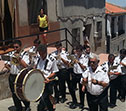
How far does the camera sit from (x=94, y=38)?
1816 cm

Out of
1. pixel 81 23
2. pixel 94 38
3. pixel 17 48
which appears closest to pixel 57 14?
pixel 81 23

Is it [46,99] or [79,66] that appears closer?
[46,99]

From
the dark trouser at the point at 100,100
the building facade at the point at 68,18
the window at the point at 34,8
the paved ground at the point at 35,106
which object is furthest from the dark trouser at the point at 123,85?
the window at the point at 34,8

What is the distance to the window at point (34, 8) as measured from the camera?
1122cm

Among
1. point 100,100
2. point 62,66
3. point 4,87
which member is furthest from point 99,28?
point 100,100

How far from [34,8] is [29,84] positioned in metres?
7.09

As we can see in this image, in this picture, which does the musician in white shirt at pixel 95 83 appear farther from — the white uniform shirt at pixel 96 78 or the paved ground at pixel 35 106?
the paved ground at pixel 35 106

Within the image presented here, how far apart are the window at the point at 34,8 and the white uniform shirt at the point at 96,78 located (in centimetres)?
663

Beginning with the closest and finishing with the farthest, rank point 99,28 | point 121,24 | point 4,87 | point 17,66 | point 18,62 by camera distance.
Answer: point 18,62 < point 17,66 < point 4,87 < point 99,28 < point 121,24

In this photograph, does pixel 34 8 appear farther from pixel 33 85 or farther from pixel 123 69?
pixel 33 85

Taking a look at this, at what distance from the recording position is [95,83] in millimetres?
5035

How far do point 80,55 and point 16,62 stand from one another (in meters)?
2.10

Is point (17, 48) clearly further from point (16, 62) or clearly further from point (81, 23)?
point (81, 23)

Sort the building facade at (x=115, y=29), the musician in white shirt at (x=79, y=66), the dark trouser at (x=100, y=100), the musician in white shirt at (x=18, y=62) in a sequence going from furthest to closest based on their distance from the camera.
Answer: the building facade at (x=115, y=29) → the musician in white shirt at (x=79, y=66) → the musician in white shirt at (x=18, y=62) → the dark trouser at (x=100, y=100)
